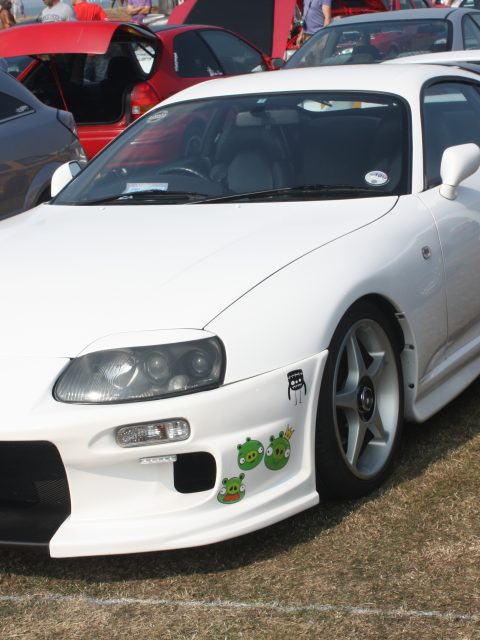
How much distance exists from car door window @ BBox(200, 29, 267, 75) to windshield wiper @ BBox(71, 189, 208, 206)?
23.1ft

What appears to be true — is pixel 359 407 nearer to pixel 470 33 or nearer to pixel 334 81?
pixel 334 81

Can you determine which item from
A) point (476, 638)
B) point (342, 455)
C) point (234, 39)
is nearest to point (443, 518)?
point (342, 455)

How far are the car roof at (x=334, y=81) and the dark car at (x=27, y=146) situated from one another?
5.36ft

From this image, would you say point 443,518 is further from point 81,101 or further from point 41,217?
point 81,101

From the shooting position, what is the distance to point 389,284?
3.97 metres

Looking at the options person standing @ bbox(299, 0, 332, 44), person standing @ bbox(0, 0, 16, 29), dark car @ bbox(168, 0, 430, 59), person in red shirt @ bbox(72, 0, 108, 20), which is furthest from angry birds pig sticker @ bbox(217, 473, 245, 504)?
person standing @ bbox(0, 0, 16, 29)

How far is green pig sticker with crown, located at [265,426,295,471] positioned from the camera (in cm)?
343

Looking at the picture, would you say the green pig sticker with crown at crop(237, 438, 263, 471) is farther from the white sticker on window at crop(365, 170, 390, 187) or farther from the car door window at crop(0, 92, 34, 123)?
the car door window at crop(0, 92, 34, 123)

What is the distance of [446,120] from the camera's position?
16.6ft

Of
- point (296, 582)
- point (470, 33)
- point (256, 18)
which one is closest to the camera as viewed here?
point (296, 582)

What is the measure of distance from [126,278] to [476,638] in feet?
5.10

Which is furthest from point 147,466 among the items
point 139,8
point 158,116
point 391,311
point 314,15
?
point 139,8

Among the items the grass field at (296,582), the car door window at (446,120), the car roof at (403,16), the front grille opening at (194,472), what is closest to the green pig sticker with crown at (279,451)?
the front grille opening at (194,472)

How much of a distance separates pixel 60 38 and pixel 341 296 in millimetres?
6359
